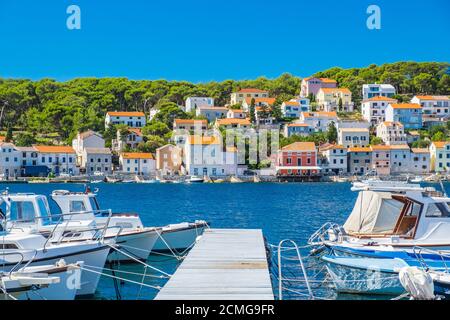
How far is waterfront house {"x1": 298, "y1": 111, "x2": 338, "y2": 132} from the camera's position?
104688mm

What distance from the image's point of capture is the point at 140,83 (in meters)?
139

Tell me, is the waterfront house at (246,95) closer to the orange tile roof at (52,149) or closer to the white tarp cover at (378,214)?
the orange tile roof at (52,149)

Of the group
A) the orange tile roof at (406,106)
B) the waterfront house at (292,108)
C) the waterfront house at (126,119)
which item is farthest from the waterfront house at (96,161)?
the orange tile roof at (406,106)

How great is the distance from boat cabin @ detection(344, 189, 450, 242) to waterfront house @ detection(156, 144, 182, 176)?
76.8 metres

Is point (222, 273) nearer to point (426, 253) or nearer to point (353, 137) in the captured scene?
point (426, 253)

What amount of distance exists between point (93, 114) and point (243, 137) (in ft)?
90.7

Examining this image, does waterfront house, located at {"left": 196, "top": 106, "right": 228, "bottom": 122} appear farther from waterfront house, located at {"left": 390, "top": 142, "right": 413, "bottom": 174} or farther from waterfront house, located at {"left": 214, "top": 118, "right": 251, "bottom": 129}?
waterfront house, located at {"left": 390, "top": 142, "right": 413, "bottom": 174}

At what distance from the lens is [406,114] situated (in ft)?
351

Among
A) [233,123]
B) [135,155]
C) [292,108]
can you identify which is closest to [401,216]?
[135,155]

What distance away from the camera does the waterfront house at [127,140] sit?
98.4 meters

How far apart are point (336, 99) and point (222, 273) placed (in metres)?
112

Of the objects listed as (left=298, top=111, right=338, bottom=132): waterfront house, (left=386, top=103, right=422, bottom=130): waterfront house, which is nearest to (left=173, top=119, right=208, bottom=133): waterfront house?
(left=298, top=111, right=338, bottom=132): waterfront house
